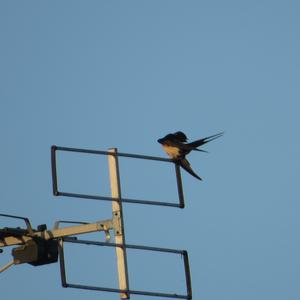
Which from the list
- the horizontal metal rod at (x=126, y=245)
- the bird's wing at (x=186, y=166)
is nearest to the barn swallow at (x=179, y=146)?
the bird's wing at (x=186, y=166)

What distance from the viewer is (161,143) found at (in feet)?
42.0

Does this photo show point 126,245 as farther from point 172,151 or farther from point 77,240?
point 172,151

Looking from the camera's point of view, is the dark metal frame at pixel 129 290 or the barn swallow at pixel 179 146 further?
the barn swallow at pixel 179 146

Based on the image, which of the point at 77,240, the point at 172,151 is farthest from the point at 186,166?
the point at 77,240

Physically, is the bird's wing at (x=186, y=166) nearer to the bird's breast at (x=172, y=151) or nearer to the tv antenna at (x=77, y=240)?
the bird's breast at (x=172, y=151)

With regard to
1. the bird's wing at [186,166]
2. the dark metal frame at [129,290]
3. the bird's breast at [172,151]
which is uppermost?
the bird's breast at [172,151]

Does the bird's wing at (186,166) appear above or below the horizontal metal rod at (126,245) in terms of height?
above

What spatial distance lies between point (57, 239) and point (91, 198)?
46 cm

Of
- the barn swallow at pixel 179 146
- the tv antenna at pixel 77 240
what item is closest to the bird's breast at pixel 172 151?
the barn swallow at pixel 179 146

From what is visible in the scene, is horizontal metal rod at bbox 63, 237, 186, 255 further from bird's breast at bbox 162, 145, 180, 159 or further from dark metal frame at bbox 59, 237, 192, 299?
bird's breast at bbox 162, 145, 180, 159

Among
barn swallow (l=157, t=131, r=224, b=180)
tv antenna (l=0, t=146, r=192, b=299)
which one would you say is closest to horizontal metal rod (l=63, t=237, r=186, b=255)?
tv antenna (l=0, t=146, r=192, b=299)

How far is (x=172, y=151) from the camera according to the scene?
40.2 feet

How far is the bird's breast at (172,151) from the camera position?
39.7 ft

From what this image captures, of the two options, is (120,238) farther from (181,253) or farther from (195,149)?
(195,149)
